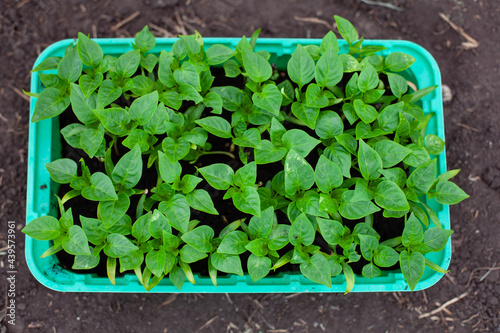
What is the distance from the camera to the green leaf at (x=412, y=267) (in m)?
1.22

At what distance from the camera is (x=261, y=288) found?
56.8 inches

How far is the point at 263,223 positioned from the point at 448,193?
588 mm

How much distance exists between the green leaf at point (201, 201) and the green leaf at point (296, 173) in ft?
0.77

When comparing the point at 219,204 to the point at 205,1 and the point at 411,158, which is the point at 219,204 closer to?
the point at 411,158

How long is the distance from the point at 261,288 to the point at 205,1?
140cm

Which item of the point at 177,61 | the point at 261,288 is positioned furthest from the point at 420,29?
the point at 261,288

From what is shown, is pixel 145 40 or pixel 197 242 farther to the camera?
pixel 145 40

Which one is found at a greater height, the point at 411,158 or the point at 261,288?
the point at 411,158

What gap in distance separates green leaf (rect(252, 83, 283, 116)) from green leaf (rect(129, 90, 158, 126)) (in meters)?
0.30

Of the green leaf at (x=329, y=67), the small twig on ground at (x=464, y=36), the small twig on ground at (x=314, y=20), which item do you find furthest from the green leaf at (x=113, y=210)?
the small twig on ground at (x=464, y=36)

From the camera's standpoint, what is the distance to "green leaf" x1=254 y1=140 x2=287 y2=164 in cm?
126

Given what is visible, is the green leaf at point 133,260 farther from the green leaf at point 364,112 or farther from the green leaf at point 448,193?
the green leaf at point 448,193

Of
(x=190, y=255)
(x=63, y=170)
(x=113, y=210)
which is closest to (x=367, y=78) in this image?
(x=190, y=255)

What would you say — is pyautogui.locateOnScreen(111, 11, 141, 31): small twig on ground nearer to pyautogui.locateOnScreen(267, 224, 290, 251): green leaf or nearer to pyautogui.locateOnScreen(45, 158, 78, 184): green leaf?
pyautogui.locateOnScreen(45, 158, 78, 184): green leaf
